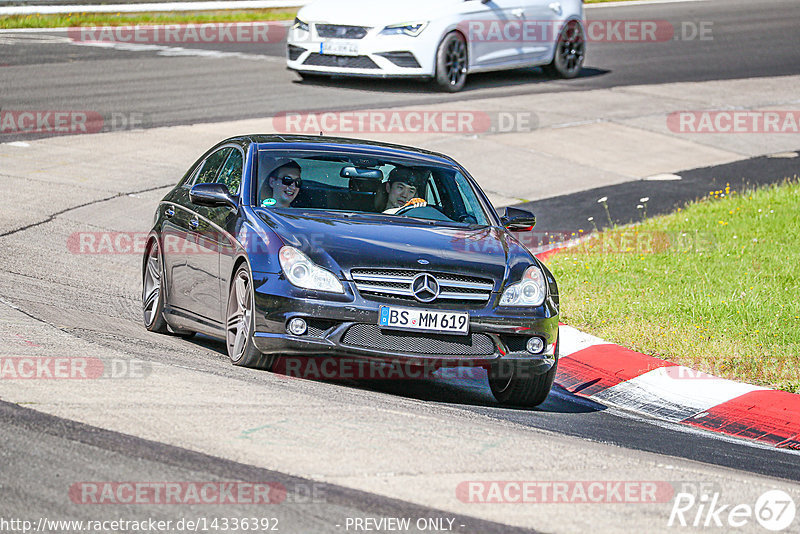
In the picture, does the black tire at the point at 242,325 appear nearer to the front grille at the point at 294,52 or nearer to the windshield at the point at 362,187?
the windshield at the point at 362,187

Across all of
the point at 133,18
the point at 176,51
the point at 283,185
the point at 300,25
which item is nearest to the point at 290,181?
the point at 283,185

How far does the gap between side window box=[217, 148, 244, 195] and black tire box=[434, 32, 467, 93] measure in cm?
1123

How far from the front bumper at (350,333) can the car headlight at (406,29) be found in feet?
41.1

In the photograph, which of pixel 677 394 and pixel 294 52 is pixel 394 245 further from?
pixel 294 52

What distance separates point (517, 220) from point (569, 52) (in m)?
14.6

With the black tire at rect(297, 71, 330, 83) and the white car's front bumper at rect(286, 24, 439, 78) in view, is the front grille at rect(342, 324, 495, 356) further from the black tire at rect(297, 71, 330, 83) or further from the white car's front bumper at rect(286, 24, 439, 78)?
the black tire at rect(297, 71, 330, 83)

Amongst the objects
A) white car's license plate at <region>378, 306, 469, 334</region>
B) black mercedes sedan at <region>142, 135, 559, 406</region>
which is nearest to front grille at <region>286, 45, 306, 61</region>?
black mercedes sedan at <region>142, 135, 559, 406</region>

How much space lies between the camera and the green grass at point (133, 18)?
2644 centimetres

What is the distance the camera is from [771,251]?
1219cm

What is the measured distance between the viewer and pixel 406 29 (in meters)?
19.6

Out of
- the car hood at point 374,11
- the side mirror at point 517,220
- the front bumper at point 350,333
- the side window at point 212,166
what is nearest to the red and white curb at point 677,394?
the side mirror at point 517,220

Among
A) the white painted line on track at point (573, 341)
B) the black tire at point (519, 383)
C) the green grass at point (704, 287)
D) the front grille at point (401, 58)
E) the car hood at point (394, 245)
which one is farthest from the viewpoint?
the front grille at point (401, 58)

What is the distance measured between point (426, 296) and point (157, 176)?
8.52m

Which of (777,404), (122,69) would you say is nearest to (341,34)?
(122,69)
